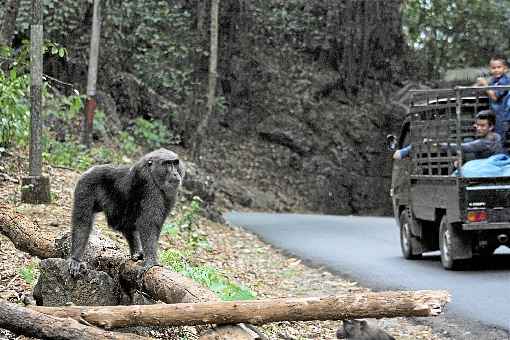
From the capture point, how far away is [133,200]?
828cm

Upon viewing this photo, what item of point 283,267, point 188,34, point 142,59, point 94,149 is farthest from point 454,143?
point 188,34

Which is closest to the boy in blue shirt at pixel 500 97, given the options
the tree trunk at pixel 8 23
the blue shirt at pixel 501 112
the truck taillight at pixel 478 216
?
the blue shirt at pixel 501 112

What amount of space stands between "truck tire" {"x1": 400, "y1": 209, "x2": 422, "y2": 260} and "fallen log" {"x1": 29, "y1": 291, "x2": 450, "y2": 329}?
9.93m

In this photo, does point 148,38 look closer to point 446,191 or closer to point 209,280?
point 446,191

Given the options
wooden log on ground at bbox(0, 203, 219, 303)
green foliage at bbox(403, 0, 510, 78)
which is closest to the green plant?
wooden log on ground at bbox(0, 203, 219, 303)

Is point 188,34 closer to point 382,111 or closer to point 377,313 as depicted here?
point 382,111

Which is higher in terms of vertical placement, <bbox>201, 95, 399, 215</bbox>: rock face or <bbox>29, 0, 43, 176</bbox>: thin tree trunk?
<bbox>29, 0, 43, 176</bbox>: thin tree trunk

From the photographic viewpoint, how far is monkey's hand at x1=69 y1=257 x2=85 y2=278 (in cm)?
779

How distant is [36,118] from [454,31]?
3268 centimetres

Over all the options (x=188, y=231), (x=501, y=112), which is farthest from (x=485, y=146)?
(x=188, y=231)

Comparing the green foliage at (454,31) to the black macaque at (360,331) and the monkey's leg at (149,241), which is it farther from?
the black macaque at (360,331)

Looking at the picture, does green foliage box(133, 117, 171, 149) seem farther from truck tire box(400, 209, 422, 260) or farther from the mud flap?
the mud flap

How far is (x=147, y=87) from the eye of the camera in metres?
33.0

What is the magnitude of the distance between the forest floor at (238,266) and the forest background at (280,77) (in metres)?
9.87
